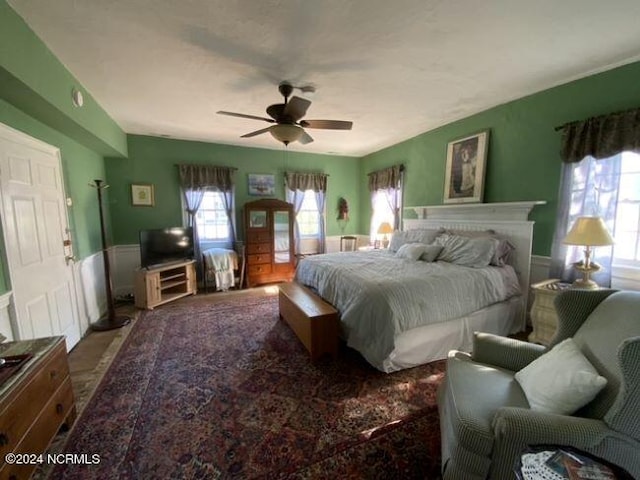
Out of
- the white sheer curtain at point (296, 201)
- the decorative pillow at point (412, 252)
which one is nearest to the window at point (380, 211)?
the white sheer curtain at point (296, 201)

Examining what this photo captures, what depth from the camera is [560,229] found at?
2.69 meters

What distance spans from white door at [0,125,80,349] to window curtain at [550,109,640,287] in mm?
4697

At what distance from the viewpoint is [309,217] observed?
567 cm

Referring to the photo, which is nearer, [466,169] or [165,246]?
[466,169]

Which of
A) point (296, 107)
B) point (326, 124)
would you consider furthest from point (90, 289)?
point (326, 124)

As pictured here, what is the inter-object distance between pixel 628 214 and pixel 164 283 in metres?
5.56

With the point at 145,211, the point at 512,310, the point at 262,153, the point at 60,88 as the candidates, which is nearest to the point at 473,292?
the point at 512,310

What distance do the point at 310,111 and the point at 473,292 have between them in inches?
107

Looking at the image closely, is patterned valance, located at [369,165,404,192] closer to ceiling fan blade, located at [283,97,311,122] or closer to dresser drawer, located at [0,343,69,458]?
ceiling fan blade, located at [283,97,311,122]

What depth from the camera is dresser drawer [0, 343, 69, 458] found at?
3.87 feet

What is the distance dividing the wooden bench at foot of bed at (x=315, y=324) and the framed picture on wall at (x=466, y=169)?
2.45 metres

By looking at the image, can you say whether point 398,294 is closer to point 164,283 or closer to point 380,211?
point 380,211

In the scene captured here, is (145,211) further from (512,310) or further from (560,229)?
(560,229)

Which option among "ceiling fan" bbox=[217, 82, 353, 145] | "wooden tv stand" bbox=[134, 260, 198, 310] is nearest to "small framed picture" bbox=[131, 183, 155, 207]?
"wooden tv stand" bbox=[134, 260, 198, 310]
